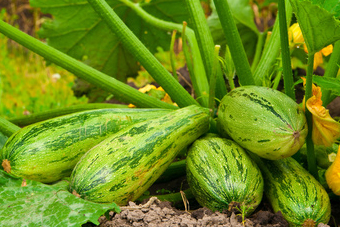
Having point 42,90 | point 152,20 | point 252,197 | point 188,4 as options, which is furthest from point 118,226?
point 42,90

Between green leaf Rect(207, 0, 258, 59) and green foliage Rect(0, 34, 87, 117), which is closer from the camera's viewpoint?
green leaf Rect(207, 0, 258, 59)

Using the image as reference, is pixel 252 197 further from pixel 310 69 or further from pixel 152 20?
pixel 152 20

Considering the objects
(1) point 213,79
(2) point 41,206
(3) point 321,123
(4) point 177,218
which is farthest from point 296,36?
(2) point 41,206

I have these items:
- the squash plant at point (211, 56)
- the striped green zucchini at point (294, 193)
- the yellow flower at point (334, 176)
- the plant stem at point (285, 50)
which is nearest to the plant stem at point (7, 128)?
the squash plant at point (211, 56)

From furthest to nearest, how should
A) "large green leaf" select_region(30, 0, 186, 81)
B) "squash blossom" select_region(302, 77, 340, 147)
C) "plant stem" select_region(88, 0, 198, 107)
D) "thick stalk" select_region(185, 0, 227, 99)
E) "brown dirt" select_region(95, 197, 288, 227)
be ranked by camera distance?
"large green leaf" select_region(30, 0, 186, 81) → "thick stalk" select_region(185, 0, 227, 99) → "plant stem" select_region(88, 0, 198, 107) → "squash blossom" select_region(302, 77, 340, 147) → "brown dirt" select_region(95, 197, 288, 227)

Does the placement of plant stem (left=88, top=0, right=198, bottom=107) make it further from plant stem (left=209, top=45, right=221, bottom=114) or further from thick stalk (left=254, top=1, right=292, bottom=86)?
thick stalk (left=254, top=1, right=292, bottom=86)

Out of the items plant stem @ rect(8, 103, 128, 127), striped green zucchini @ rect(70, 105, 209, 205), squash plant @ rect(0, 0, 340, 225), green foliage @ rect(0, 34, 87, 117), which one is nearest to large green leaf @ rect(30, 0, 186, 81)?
squash plant @ rect(0, 0, 340, 225)
